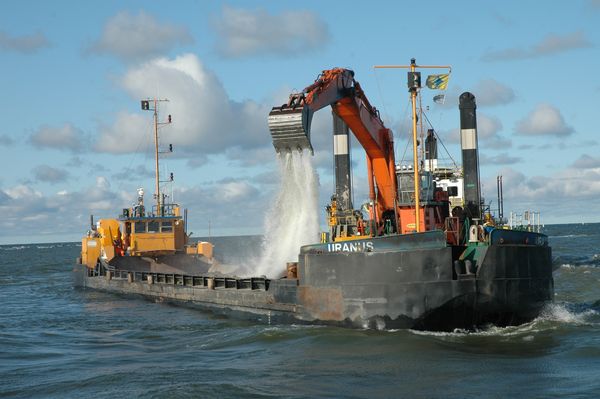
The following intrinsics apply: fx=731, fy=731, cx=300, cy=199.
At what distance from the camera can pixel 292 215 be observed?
2684 centimetres

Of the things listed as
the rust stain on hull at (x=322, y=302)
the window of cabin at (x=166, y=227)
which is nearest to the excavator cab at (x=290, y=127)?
the rust stain on hull at (x=322, y=302)

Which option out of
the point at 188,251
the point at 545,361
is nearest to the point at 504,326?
the point at 545,361

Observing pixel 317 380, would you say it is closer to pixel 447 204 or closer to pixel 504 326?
pixel 504 326

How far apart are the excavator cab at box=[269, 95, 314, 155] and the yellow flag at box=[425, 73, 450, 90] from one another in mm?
4084

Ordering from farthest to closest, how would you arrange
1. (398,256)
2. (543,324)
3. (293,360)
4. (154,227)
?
1. (154,227)
2. (543,324)
3. (398,256)
4. (293,360)

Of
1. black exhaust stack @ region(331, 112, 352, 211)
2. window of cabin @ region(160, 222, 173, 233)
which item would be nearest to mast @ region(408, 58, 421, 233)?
black exhaust stack @ region(331, 112, 352, 211)

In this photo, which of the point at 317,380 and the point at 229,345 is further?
the point at 229,345

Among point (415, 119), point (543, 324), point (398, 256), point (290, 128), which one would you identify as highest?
point (415, 119)

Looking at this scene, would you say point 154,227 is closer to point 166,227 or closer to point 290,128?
point 166,227

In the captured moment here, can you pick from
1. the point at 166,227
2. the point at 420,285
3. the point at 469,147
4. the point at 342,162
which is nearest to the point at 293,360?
the point at 420,285

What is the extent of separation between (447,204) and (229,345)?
7903mm

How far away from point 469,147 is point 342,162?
6.26 meters

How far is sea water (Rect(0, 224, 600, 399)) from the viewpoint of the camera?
46.1 ft

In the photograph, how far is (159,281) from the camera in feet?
105
